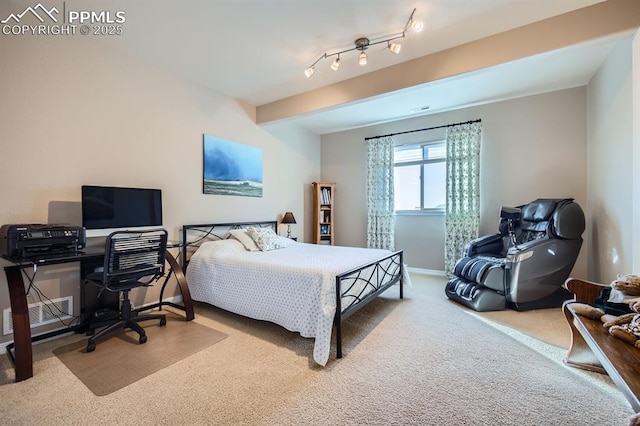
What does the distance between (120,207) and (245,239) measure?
1.37 metres

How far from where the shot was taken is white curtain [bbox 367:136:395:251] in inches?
199

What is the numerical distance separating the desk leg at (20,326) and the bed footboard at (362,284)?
2202mm

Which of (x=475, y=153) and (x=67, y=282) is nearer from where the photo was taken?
(x=67, y=282)

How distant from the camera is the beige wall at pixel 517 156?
3.73 meters

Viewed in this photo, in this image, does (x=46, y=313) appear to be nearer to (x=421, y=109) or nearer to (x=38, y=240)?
(x=38, y=240)

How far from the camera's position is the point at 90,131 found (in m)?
2.66

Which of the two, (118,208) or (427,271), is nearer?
(118,208)

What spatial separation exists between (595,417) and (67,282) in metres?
4.12

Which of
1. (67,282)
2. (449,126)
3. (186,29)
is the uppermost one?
(186,29)

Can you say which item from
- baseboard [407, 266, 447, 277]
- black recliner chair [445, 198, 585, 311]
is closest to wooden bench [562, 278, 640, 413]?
black recliner chair [445, 198, 585, 311]

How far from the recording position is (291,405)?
5.26 feet

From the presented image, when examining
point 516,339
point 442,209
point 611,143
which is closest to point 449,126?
point 442,209

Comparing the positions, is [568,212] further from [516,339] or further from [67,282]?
[67,282]

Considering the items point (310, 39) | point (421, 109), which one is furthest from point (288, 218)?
point (421, 109)
